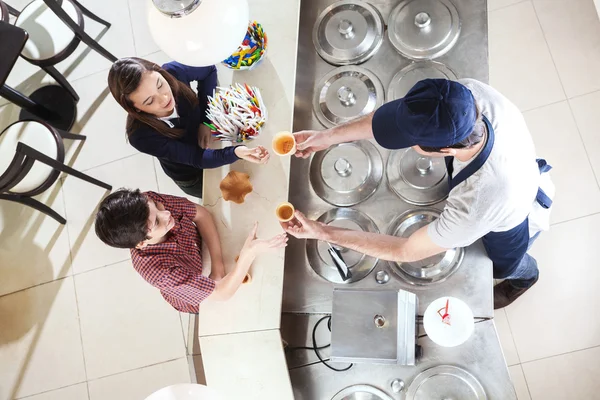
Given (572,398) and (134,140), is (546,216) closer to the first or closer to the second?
(572,398)

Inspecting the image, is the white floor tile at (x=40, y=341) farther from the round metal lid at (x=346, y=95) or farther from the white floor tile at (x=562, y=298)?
the white floor tile at (x=562, y=298)

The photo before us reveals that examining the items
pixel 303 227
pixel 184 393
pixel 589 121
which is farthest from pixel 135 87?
pixel 589 121

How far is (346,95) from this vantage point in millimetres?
2154

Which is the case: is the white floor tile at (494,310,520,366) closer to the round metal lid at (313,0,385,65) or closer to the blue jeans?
the blue jeans

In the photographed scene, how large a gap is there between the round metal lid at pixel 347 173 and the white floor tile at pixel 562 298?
1.45 m

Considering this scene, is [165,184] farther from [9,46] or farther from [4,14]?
[4,14]

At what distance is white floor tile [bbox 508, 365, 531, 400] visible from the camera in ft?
8.89

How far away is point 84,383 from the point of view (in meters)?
3.21

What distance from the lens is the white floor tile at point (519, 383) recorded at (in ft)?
8.89

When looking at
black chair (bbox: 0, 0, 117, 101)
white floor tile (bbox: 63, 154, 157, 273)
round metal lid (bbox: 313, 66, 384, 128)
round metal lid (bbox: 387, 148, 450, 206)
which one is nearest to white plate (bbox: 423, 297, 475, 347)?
round metal lid (bbox: 387, 148, 450, 206)

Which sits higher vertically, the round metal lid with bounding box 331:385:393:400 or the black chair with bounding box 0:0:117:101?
the black chair with bounding box 0:0:117:101

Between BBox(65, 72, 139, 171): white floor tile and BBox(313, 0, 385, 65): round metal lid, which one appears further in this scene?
BBox(65, 72, 139, 171): white floor tile

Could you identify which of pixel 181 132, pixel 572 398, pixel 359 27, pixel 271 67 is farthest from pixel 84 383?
pixel 572 398

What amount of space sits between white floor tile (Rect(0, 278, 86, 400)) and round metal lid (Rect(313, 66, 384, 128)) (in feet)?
7.94
